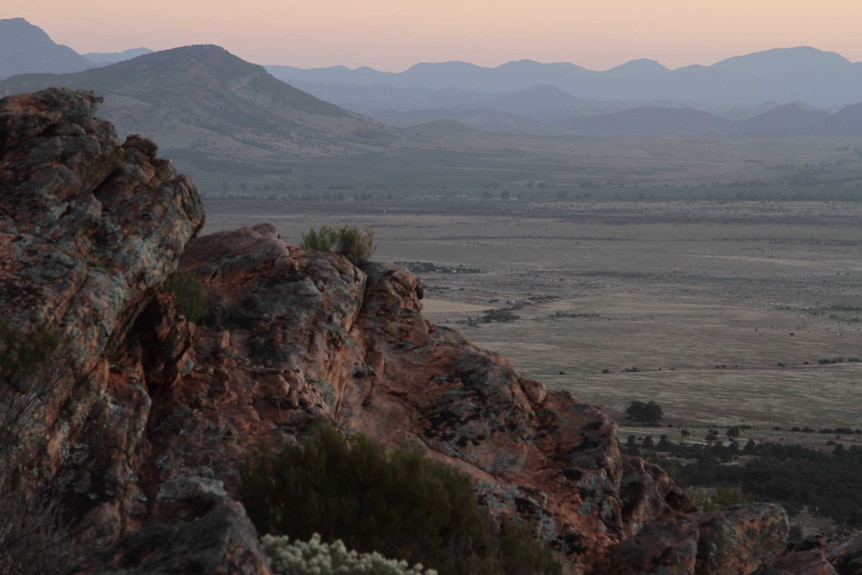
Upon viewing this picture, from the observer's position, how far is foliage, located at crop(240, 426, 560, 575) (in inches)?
295

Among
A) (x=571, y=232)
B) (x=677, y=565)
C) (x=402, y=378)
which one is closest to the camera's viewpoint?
Answer: (x=677, y=565)

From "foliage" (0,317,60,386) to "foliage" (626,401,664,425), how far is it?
88.0 feet

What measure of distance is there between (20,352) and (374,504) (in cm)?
241

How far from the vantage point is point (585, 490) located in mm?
9945

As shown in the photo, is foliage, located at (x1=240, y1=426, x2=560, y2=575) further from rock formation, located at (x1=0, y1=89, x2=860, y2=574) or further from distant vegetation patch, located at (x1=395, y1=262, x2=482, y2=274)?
distant vegetation patch, located at (x1=395, y1=262, x2=482, y2=274)

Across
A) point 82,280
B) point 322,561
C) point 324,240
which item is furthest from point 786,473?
point 322,561

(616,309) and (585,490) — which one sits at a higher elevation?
(585,490)

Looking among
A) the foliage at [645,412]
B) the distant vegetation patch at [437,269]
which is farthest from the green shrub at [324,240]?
the distant vegetation patch at [437,269]

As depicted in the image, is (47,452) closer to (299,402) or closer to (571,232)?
(299,402)

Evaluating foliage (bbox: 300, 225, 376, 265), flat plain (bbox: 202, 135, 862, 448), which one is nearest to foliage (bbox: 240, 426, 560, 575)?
foliage (bbox: 300, 225, 376, 265)

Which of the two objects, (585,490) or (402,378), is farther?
(402,378)

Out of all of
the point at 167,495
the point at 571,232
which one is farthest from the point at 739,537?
the point at 571,232

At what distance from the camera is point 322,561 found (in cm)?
632

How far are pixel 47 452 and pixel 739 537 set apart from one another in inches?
212
